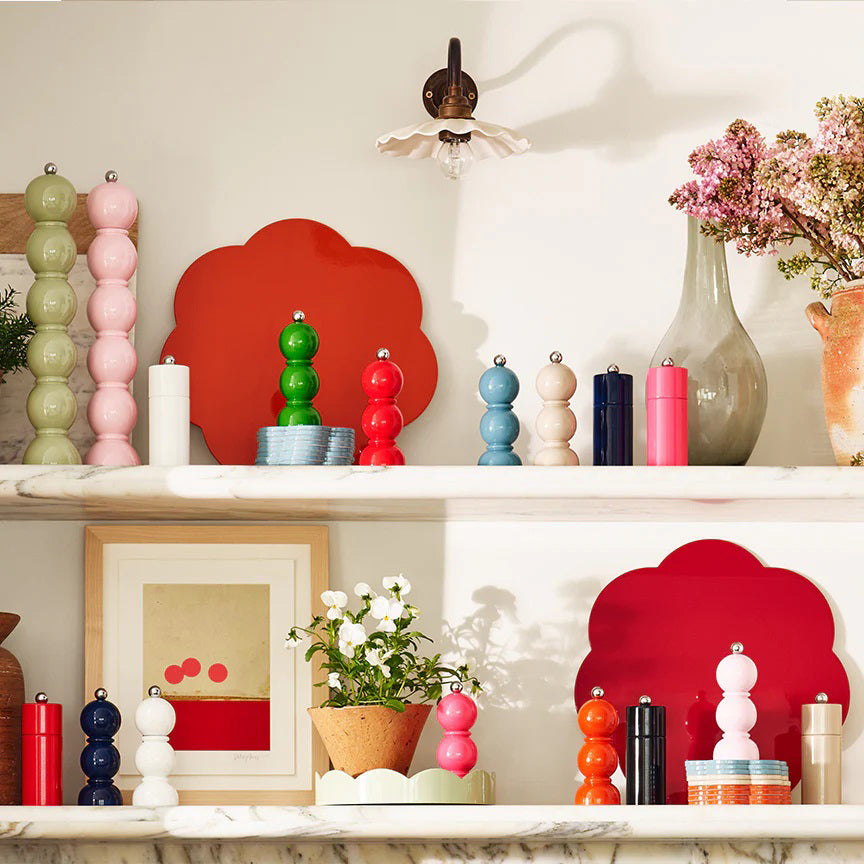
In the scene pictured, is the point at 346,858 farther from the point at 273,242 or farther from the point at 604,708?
the point at 273,242

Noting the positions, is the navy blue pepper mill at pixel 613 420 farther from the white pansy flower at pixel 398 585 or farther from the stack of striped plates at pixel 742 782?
the stack of striped plates at pixel 742 782

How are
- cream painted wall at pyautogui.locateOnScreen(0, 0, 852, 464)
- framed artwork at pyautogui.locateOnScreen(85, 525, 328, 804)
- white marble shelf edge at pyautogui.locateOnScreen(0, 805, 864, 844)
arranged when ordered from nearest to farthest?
1. white marble shelf edge at pyautogui.locateOnScreen(0, 805, 864, 844)
2. framed artwork at pyautogui.locateOnScreen(85, 525, 328, 804)
3. cream painted wall at pyautogui.locateOnScreen(0, 0, 852, 464)

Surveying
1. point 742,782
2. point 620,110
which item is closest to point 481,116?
point 620,110

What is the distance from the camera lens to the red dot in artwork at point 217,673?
1.84 m

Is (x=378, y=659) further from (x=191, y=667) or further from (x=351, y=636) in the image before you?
(x=191, y=667)

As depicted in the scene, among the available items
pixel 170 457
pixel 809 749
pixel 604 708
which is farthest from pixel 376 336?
pixel 809 749

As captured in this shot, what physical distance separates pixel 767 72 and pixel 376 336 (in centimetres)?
72

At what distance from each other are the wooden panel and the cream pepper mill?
646 millimetres

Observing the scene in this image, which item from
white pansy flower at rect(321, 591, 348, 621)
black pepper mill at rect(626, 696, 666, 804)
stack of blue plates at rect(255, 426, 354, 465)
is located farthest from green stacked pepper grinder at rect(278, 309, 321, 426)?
black pepper mill at rect(626, 696, 666, 804)

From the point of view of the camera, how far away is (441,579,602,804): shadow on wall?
184cm

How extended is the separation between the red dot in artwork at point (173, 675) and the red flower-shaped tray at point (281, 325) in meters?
0.30

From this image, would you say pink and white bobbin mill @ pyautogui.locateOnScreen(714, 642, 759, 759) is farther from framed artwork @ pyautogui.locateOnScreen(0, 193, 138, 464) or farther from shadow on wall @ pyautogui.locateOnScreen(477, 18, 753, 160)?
framed artwork @ pyautogui.locateOnScreen(0, 193, 138, 464)

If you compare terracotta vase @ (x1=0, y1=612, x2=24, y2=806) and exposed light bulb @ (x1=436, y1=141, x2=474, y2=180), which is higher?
exposed light bulb @ (x1=436, y1=141, x2=474, y2=180)

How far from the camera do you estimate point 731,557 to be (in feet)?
6.18
